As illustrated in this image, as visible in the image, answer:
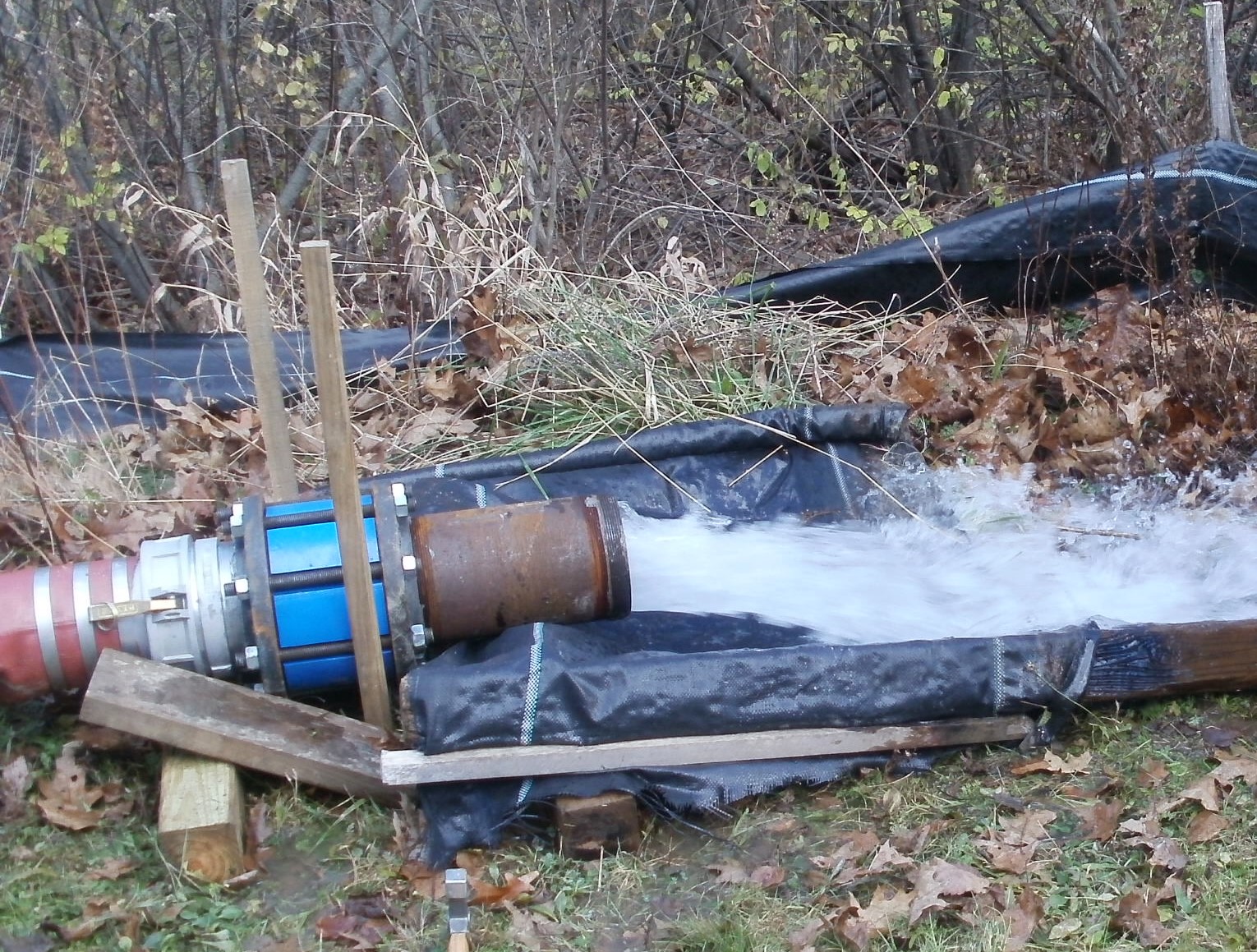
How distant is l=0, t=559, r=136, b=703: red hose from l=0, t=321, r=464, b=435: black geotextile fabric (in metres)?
1.71

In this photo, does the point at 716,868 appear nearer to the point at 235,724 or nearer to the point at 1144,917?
the point at 1144,917

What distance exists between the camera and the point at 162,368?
15.6 feet

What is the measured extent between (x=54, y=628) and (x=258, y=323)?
94 cm

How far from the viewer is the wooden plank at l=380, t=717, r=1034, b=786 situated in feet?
8.87

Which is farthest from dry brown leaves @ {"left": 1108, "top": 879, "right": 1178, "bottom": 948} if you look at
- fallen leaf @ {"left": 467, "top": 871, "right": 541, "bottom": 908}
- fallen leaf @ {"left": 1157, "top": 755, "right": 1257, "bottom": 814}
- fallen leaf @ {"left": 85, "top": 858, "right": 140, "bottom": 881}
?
fallen leaf @ {"left": 85, "top": 858, "right": 140, "bottom": 881}

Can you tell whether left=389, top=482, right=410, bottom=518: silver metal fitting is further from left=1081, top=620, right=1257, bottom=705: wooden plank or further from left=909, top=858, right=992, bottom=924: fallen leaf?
left=1081, top=620, right=1257, bottom=705: wooden plank

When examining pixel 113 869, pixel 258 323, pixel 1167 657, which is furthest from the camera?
pixel 258 323

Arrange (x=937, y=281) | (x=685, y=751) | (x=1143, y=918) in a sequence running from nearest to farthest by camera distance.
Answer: (x=1143, y=918) → (x=685, y=751) → (x=937, y=281)

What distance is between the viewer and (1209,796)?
8.59 feet

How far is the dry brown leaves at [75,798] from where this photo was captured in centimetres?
281

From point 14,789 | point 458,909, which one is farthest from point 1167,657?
point 14,789

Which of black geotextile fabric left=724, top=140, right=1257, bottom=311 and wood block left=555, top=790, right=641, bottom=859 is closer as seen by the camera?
wood block left=555, top=790, right=641, bottom=859

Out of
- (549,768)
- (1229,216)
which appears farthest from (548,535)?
(1229,216)

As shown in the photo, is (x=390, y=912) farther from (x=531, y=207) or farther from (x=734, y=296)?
(x=531, y=207)
